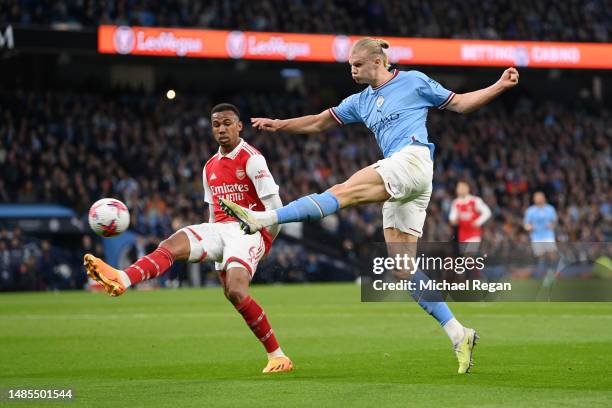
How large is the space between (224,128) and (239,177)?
0.47 m

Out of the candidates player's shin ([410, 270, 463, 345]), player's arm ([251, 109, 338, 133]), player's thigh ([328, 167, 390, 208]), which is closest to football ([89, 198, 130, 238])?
player's arm ([251, 109, 338, 133])

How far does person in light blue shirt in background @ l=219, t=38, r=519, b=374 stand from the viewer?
26.5 feet

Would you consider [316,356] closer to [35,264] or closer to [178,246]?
[178,246]

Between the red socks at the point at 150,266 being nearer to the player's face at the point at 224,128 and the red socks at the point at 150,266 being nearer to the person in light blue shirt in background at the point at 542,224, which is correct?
the player's face at the point at 224,128

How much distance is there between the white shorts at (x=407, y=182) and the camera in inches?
326

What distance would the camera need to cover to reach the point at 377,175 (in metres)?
8.22

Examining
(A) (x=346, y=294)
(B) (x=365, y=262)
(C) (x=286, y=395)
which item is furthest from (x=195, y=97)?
(C) (x=286, y=395)

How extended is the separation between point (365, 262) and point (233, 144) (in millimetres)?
20701

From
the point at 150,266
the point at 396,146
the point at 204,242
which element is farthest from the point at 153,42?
the point at 150,266

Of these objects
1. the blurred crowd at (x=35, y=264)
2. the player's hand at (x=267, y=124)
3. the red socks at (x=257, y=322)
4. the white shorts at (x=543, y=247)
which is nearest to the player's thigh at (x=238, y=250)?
the red socks at (x=257, y=322)

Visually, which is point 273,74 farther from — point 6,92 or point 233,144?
point 233,144

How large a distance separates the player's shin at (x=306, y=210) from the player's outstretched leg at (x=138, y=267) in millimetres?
1331

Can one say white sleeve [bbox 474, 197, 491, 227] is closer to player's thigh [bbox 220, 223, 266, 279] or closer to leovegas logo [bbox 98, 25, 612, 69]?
player's thigh [bbox 220, 223, 266, 279]

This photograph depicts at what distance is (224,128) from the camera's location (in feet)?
31.0
